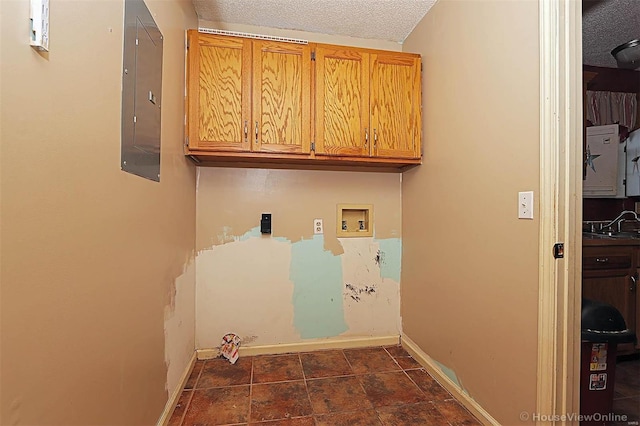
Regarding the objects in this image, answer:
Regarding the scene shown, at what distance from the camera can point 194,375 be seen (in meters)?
2.07

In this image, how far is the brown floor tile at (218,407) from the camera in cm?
162

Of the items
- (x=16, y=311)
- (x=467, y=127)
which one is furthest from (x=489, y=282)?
(x=16, y=311)

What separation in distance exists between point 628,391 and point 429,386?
1231mm

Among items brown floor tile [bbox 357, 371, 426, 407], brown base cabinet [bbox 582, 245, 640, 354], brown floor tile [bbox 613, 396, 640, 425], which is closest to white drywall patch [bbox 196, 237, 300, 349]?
brown floor tile [bbox 357, 371, 426, 407]

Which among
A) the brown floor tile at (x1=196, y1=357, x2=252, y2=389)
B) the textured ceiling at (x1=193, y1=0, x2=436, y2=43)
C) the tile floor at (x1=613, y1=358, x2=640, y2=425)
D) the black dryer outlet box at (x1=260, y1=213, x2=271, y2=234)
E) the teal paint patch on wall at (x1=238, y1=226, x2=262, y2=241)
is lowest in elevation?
the brown floor tile at (x1=196, y1=357, x2=252, y2=389)

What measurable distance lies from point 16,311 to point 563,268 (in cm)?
179

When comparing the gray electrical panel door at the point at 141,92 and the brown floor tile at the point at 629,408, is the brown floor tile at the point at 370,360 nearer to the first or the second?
the brown floor tile at the point at 629,408

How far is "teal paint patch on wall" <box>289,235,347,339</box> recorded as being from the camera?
2457mm

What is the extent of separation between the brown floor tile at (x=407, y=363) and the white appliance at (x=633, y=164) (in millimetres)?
2478

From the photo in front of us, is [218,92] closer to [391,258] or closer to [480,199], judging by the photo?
[480,199]

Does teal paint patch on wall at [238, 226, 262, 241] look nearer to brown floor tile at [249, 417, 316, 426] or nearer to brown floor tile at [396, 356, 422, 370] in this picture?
brown floor tile at [249, 417, 316, 426]

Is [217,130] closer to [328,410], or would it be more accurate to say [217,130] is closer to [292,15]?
[292,15]

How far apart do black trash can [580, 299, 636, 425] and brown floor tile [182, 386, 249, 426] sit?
1734 mm

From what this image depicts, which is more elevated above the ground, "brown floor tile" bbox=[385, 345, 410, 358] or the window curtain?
the window curtain
